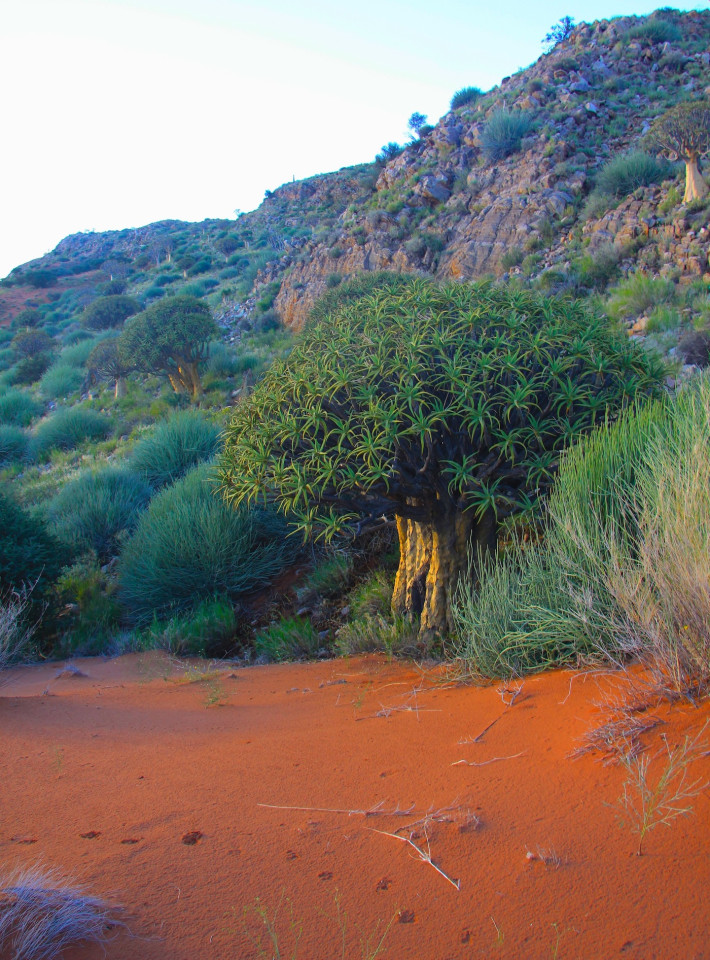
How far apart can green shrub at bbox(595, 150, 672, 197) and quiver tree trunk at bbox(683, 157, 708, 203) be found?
2.50m

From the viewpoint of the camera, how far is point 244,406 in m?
6.32

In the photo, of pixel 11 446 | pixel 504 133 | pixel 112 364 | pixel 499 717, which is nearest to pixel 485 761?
pixel 499 717

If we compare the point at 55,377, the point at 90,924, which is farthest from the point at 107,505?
the point at 55,377

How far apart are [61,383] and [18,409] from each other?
2.60 meters

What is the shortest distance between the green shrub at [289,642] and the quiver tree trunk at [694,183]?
51.8ft

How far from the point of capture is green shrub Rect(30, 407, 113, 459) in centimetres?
1955

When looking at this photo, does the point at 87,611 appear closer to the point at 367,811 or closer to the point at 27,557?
the point at 27,557

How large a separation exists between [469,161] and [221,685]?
91.1ft

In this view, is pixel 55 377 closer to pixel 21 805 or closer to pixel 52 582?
pixel 52 582

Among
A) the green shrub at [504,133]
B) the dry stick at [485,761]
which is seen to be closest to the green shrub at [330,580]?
the dry stick at [485,761]

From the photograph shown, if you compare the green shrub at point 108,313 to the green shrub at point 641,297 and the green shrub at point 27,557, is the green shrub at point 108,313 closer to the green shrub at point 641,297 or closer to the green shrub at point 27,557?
the green shrub at point 641,297

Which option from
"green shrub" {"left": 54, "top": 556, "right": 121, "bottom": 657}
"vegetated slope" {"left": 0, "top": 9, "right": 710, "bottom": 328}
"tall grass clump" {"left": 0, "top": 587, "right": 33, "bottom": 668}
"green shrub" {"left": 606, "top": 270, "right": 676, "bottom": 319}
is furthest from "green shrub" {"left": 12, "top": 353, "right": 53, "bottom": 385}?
"tall grass clump" {"left": 0, "top": 587, "right": 33, "bottom": 668}

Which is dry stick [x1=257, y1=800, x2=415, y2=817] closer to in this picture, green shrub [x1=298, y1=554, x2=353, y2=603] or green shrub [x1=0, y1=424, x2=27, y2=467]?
green shrub [x1=298, y1=554, x2=353, y2=603]

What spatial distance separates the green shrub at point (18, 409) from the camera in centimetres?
2374
